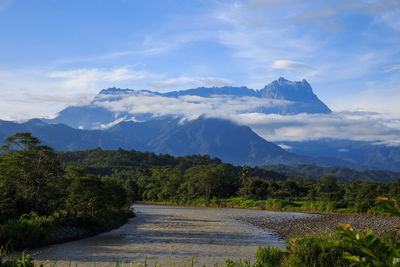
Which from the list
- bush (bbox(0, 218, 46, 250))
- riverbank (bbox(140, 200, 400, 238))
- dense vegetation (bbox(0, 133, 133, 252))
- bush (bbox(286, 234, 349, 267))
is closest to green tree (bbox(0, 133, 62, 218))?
dense vegetation (bbox(0, 133, 133, 252))

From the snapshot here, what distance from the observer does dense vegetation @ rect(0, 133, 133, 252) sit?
28578 millimetres

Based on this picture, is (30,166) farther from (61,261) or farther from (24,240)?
(61,261)

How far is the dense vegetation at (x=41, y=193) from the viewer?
28.6m

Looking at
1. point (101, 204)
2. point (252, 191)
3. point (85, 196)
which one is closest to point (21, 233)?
point (85, 196)

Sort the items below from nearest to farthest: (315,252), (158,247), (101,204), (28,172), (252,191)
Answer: (315,252) < (158,247) < (28,172) < (101,204) < (252,191)

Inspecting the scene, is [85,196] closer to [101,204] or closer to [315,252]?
[101,204]

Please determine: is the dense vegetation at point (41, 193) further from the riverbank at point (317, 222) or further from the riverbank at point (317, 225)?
the riverbank at point (317, 225)

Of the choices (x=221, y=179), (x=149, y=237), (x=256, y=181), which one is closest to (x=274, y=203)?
(x=256, y=181)

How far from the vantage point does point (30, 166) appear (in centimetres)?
3047

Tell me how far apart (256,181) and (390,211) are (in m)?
92.2

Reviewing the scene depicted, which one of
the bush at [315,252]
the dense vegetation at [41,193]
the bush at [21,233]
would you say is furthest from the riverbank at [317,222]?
the dense vegetation at [41,193]

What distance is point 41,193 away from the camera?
3147cm

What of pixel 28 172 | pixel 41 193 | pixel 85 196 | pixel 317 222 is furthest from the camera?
pixel 317 222

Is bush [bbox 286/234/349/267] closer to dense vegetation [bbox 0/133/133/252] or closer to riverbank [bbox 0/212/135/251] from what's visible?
riverbank [bbox 0/212/135/251]
